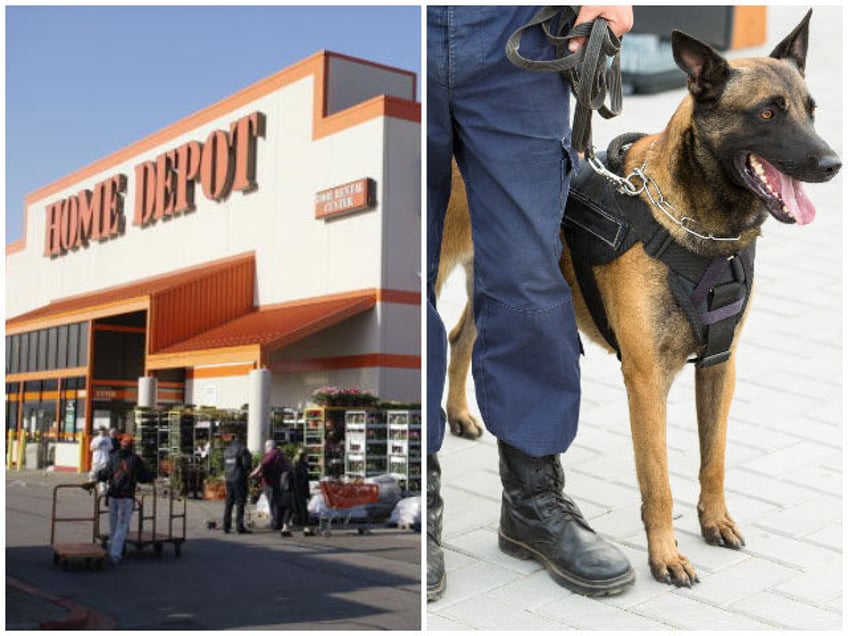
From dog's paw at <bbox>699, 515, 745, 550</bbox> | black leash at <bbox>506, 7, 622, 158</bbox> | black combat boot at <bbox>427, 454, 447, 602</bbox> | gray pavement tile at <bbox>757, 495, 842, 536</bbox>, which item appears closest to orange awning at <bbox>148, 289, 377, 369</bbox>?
black combat boot at <bbox>427, 454, 447, 602</bbox>

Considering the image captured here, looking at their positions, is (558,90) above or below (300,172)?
above

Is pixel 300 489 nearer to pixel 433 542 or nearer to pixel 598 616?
pixel 433 542

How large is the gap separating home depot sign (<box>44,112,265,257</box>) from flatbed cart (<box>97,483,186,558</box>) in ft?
2.27

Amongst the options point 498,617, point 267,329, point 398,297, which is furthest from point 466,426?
point 267,329

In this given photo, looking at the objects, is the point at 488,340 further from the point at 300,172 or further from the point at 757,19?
the point at 757,19

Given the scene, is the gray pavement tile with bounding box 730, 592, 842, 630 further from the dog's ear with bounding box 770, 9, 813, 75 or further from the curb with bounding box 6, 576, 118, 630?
the curb with bounding box 6, 576, 118, 630

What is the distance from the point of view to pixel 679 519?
357cm

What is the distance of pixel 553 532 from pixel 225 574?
957mm

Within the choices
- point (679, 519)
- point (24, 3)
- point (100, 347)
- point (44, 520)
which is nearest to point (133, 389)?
point (100, 347)

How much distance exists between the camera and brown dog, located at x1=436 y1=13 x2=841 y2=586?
2744mm

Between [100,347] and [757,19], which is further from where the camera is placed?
[757,19]

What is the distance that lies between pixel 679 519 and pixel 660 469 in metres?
0.64

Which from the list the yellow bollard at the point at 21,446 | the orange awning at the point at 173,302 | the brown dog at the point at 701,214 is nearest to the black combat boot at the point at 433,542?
the brown dog at the point at 701,214

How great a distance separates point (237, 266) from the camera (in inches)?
108
